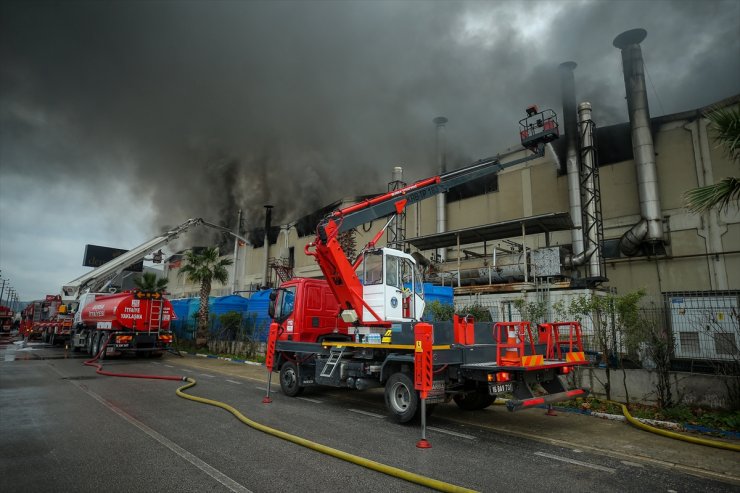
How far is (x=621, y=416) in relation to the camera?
27.1 ft

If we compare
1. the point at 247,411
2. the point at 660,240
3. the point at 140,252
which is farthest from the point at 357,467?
the point at 140,252

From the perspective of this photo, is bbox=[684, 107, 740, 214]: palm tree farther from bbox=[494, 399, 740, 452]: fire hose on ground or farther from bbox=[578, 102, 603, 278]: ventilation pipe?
bbox=[578, 102, 603, 278]: ventilation pipe

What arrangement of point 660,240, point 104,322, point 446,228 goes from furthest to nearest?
point 446,228 < point 660,240 < point 104,322

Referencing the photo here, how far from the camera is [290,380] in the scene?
10219mm

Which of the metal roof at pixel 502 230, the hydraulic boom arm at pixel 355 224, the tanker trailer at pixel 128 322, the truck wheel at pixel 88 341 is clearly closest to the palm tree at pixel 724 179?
the hydraulic boom arm at pixel 355 224

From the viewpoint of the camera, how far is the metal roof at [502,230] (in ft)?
71.1

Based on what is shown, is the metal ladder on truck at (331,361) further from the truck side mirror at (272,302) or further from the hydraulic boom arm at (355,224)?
the truck side mirror at (272,302)

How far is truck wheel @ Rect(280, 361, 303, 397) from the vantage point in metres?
10.0

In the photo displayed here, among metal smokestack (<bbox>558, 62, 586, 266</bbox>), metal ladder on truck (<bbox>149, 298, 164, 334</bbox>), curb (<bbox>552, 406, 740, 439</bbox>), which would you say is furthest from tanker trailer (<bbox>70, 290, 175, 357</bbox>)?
metal smokestack (<bbox>558, 62, 586, 266</bbox>)

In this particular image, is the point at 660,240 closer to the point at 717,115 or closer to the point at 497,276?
the point at 497,276

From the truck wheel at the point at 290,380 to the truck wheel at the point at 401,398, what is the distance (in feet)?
10.0

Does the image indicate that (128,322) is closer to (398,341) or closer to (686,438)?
(398,341)

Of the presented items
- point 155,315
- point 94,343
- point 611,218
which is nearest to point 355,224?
point 155,315

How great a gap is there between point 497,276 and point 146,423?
19.0m
